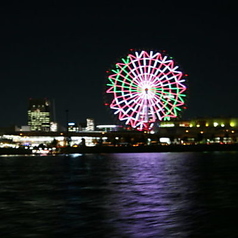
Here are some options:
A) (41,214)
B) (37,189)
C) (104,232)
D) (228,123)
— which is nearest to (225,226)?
(104,232)

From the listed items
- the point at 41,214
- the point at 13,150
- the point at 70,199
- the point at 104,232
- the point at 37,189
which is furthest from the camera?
the point at 13,150

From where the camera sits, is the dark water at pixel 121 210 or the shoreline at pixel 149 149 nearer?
the dark water at pixel 121 210

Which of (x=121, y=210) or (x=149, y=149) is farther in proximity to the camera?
(x=149, y=149)

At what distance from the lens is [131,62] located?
60.0 metres

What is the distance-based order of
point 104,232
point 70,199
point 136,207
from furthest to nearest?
point 70,199 → point 136,207 → point 104,232

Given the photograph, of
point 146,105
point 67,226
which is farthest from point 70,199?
point 146,105

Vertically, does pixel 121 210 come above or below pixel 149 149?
below

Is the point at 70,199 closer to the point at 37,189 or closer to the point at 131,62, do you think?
the point at 37,189

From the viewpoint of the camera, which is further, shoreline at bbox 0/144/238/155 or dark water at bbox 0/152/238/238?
shoreline at bbox 0/144/238/155

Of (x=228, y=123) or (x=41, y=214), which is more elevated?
(x=228, y=123)

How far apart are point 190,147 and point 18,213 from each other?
75.6 meters

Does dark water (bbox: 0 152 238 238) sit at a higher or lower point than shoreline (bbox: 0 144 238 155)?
lower

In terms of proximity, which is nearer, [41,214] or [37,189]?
[41,214]

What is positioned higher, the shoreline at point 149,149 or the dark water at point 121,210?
the shoreline at point 149,149
